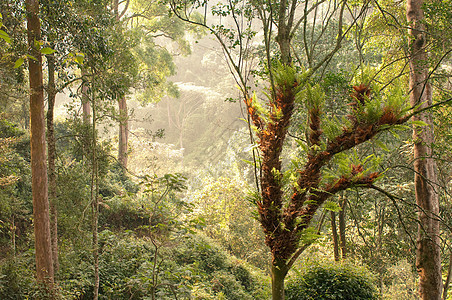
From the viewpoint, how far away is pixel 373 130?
1822 millimetres

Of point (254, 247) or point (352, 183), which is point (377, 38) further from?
point (254, 247)

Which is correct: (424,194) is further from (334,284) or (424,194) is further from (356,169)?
(356,169)

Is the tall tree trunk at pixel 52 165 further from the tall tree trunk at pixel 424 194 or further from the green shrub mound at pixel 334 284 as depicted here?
the tall tree trunk at pixel 424 194

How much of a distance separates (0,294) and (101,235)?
5.28 ft

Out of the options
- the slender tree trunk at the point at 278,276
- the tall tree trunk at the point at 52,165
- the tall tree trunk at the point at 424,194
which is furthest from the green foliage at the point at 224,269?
the slender tree trunk at the point at 278,276

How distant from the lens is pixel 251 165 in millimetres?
5129

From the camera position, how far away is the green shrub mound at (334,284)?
4664 mm

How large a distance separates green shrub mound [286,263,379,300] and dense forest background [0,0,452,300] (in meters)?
0.02

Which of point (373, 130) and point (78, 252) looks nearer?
point (373, 130)

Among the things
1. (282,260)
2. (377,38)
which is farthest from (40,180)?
(377,38)

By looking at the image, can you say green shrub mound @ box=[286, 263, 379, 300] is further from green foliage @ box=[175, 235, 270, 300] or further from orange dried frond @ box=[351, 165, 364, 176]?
orange dried frond @ box=[351, 165, 364, 176]

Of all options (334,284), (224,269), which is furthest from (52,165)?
(224,269)

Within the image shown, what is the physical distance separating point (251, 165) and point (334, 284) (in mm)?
2204

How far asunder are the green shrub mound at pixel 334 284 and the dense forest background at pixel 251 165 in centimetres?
2
